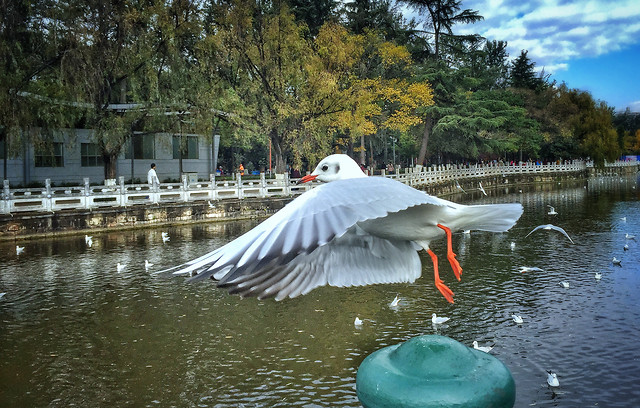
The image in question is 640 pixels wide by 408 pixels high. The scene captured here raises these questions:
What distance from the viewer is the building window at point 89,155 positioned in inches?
903

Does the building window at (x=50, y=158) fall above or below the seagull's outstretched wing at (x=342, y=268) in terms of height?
above

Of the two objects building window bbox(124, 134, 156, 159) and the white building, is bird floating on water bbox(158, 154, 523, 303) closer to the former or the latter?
the white building

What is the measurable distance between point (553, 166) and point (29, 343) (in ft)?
149

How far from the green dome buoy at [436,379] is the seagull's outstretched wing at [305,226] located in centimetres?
58

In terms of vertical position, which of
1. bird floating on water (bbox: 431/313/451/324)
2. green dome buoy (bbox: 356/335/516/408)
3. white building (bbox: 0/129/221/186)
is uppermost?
white building (bbox: 0/129/221/186)

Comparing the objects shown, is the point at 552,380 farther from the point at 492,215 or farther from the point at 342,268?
the point at 342,268

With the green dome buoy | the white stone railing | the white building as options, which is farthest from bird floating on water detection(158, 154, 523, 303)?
the white building

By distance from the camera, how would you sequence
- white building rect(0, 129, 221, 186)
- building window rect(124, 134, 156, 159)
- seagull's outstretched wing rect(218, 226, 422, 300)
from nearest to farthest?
seagull's outstretched wing rect(218, 226, 422, 300), white building rect(0, 129, 221, 186), building window rect(124, 134, 156, 159)

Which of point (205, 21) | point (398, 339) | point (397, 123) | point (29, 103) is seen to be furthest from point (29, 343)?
point (397, 123)

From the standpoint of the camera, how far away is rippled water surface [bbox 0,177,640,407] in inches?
215

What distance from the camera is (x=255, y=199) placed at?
1992 centimetres

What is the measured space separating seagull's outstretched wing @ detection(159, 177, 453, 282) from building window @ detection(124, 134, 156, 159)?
76.1ft

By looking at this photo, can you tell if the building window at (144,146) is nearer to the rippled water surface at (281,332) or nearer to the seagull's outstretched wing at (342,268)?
the rippled water surface at (281,332)

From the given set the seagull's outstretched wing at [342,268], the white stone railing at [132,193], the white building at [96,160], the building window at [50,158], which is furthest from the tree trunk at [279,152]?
the seagull's outstretched wing at [342,268]
